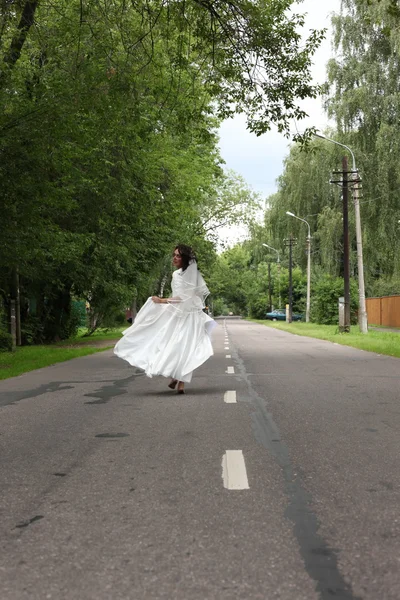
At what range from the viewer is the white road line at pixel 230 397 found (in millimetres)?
9789

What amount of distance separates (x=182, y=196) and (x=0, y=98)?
14.0 m

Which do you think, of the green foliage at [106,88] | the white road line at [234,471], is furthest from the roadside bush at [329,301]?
the white road line at [234,471]

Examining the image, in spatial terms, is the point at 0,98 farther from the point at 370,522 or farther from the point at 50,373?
the point at 370,522

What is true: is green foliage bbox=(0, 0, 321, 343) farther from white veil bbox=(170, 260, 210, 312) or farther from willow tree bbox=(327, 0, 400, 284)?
willow tree bbox=(327, 0, 400, 284)

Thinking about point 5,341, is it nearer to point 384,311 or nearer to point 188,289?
point 188,289

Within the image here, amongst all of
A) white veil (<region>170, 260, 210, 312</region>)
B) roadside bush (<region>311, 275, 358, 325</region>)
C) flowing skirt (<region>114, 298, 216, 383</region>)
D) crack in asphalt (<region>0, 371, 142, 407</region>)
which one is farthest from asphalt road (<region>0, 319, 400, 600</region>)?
roadside bush (<region>311, 275, 358, 325</region>)

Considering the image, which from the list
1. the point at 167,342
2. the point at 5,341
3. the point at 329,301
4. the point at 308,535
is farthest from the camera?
the point at 329,301

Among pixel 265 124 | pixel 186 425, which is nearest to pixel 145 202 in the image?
pixel 265 124

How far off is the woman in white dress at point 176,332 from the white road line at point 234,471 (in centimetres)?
425

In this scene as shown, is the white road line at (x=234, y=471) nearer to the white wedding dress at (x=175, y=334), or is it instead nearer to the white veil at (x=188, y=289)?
the white wedding dress at (x=175, y=334)

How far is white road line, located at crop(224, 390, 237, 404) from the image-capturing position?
979 cm

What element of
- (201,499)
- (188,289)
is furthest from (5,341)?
(201,499)

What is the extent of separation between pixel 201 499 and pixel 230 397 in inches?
218

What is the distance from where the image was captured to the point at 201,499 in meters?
4.71
